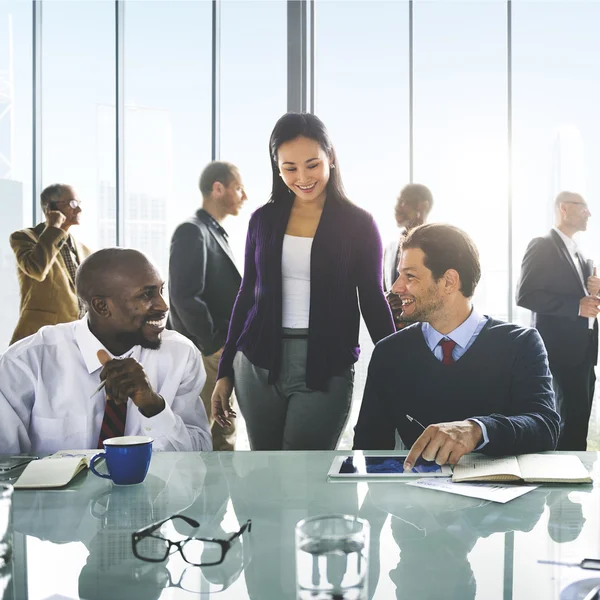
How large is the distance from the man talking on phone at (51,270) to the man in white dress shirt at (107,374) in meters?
1.71

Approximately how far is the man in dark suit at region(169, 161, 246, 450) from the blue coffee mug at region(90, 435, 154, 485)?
1594 mm

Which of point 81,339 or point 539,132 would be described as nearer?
point 81,339

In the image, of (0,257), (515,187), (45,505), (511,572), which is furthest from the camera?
(0,257)

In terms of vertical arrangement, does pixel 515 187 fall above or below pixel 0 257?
above

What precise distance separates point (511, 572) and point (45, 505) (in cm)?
74

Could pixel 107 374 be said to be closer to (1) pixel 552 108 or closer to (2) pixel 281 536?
(2) pixel 281 536

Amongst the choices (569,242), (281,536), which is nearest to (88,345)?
(281,536)

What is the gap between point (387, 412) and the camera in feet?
5.61

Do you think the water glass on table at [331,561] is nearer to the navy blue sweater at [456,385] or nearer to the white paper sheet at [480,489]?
the white paper sheet at [480,489]

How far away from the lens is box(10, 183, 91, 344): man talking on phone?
10.9 feet

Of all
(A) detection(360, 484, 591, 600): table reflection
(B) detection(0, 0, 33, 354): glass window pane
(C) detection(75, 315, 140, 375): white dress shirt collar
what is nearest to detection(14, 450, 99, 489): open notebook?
(C) detection(75, 315, 140, 375): white dress shirt collar

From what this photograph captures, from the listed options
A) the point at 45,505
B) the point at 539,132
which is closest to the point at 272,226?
the point at 45,505

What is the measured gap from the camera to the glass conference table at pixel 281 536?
30.1 inches

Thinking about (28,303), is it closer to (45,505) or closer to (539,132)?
(45,505)
